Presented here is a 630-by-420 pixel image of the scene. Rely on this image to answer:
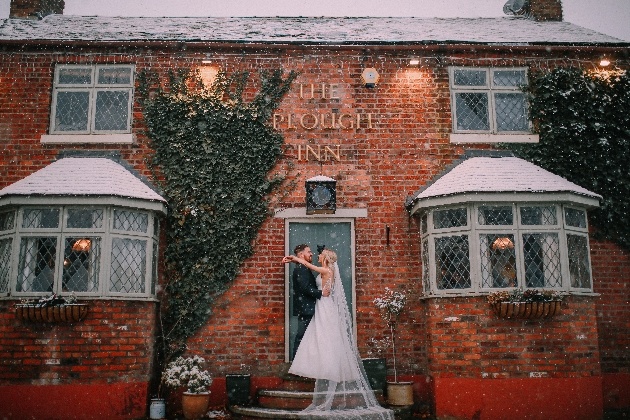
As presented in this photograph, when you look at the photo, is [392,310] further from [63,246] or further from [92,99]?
[92,99]

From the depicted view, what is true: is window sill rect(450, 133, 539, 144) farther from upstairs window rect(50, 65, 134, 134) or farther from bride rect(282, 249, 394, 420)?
upstairs window rect(50, 65, 134, 134)

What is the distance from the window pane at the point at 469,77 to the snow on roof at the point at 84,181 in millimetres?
5733

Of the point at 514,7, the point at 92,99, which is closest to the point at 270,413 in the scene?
the point at 92,99

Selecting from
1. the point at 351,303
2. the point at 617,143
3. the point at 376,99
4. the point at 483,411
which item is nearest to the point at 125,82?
the point at 376,99

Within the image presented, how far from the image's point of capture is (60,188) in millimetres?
8656

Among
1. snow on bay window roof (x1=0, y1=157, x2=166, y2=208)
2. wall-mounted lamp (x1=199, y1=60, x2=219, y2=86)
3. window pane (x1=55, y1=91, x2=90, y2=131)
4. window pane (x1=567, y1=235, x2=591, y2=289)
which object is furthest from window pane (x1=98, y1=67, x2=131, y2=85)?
window pane (x1=567, y1=235, x2=591, y2=289)

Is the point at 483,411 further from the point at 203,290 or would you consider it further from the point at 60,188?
the point at 60,188

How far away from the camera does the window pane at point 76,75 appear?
33.0 feet

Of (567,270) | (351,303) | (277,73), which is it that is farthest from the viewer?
(277,73)

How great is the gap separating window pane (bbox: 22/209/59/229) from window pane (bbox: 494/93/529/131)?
776 cm

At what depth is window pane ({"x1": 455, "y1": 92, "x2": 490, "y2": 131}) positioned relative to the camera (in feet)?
33.3

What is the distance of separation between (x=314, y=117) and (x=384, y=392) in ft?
15.8

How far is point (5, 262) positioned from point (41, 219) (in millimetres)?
894

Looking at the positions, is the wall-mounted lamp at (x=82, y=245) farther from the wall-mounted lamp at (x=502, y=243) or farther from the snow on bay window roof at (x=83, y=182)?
the wall-mounted lamp at (x=502, y=243)
